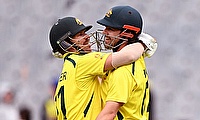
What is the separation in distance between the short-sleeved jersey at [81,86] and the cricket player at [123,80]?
0.09 meters

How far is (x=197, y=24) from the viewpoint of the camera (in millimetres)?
10586

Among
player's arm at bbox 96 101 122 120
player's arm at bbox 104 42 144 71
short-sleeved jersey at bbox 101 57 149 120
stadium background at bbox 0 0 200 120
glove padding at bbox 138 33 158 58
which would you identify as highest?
stadium background at bbox 0 0 200 120

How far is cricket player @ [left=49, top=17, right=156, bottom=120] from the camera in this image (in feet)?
17.2

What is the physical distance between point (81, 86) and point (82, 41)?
15.7 inches

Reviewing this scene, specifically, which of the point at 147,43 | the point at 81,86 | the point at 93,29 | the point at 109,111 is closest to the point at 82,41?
the point at 81,86

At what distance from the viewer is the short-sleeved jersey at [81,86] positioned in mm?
5270

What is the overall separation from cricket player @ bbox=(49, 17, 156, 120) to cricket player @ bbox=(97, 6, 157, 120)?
3.0 inches

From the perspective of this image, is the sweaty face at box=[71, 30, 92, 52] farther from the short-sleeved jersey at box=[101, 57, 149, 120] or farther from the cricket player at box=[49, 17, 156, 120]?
the short-sleeved jersey at box=[101, 57, 149, 120]

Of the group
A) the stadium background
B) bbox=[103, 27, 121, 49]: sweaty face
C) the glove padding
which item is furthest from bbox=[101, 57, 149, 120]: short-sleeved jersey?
the stadium background

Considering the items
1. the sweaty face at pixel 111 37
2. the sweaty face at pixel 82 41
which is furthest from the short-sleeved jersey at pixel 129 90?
the sweaty face at pixel 82 41

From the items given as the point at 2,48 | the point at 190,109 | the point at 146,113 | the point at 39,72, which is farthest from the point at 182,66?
the point at 146,113

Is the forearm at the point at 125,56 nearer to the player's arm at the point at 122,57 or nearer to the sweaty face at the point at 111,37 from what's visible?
the player's arm at the point at 122,57

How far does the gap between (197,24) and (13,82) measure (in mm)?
3482

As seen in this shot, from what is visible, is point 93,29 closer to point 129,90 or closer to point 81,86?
point 81,86
